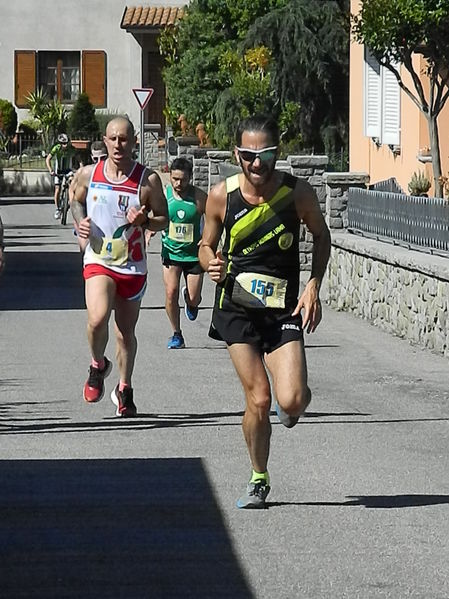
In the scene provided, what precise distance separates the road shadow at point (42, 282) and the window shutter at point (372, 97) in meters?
5.45

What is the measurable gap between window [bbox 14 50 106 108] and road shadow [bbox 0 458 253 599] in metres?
47.3

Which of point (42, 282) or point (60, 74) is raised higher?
point (60, 74)

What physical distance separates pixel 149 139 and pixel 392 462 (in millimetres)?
39231

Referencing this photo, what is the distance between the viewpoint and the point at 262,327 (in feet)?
25.6

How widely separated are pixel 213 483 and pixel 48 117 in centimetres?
4475

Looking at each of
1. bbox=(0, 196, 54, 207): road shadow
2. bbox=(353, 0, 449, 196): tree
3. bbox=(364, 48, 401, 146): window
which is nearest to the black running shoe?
bbox=(353, 0, 449, 196): tree

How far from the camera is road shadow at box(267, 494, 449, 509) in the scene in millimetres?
7816

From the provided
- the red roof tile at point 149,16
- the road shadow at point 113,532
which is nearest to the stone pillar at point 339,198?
the road shadow at point 113,532

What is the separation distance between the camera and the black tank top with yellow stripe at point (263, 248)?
7699 mm

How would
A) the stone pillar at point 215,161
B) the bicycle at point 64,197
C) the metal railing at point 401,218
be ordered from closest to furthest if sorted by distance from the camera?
the metal railing at point 401,218 → the stone pillar at point 215,161 → the bicycle at point 64,197

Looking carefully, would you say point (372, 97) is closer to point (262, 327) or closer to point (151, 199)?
point (151, 199)

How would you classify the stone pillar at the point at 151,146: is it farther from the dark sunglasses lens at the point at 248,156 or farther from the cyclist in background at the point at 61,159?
the dark sunglasses lens at the point at 248,156

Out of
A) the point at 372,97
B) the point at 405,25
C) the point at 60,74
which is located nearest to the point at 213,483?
the point at 405,25

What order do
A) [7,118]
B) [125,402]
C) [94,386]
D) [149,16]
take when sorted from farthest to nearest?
[7,118] → [149,16] → [125,402] → [94,386]
